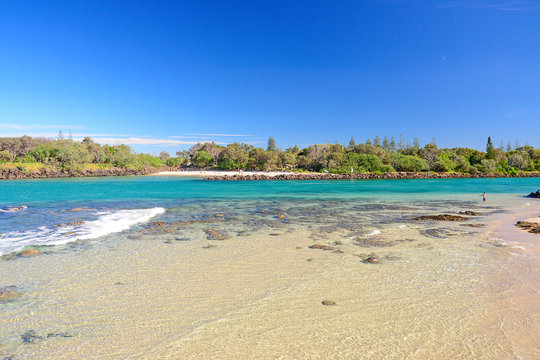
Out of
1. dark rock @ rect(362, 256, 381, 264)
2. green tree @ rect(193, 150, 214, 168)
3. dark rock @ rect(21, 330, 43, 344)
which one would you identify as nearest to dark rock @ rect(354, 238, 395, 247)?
dark rock @ rect(362, 256, 381, 264)

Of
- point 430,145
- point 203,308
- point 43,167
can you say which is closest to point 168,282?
point 203,308

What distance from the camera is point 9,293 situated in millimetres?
7336

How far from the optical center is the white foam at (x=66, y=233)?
39.8 feet

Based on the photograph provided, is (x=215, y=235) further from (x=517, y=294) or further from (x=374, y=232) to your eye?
(x=517, y=294)

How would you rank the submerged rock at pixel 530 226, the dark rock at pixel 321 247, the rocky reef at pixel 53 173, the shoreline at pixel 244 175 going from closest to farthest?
the dark rock at pixel 321 247, the submerged rock at pixel 530 226, the rocky reef at pixel 53 173, the shoreline at pixel 244 175

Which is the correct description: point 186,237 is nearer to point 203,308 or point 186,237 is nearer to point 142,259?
point 142,259

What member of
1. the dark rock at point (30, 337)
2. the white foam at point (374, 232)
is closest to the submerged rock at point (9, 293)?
the dark rock at point (30, 337)

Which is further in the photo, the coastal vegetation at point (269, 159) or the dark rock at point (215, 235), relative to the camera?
the coastal vegetation at point (269, 159)

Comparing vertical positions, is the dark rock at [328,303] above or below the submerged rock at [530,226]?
below

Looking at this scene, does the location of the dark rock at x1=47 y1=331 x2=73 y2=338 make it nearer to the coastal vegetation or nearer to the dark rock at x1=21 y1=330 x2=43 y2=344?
the dark rock at x1=21 y1=330 x2=43 y2=344

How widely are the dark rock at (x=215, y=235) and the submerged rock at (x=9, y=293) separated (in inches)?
273

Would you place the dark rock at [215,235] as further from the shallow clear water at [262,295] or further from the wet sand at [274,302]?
the wet sand at [274,302]

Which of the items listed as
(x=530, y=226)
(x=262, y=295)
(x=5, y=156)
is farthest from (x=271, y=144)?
(x=262, y=295)

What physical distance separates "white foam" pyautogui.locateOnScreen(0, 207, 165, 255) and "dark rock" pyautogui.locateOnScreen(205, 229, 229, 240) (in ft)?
14.8
